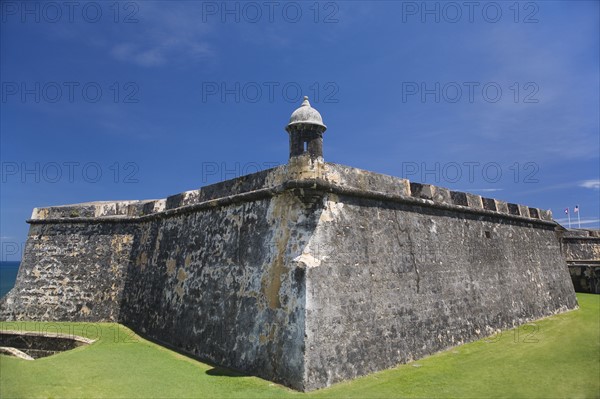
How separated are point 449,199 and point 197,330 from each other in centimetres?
645

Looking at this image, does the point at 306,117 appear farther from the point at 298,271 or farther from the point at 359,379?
the point at 359,379

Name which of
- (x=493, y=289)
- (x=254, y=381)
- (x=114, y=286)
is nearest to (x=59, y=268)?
(x=114, y=286)

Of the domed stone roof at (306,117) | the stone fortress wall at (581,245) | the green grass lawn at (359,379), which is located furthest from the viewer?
the stone fortress wall at (581,245)

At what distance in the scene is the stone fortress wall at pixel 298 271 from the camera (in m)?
6.34

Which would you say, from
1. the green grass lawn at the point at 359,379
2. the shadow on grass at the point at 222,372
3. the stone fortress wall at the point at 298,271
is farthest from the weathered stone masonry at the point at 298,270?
the green grass lawn at the point at 359,379

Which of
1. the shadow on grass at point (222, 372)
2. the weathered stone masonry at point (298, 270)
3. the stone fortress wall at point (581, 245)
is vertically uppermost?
the stone fortress wall at point (581, 245)

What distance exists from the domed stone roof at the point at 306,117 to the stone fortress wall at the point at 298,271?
2.16 feet

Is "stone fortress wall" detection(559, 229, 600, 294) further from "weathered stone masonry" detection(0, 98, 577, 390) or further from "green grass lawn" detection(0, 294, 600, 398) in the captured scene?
"green grass lawn" detection(0, 294, 600, 398)

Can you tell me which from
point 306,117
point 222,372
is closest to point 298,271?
point 222,372

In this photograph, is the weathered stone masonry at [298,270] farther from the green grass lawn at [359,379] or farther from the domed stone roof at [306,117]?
the green grass lawn at [359,379]

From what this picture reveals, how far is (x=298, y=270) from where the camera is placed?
6.22 m

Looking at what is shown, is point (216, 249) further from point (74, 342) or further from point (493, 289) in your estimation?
point (493, 289)

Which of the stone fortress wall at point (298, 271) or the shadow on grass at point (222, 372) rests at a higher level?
the stone fortress wall at point (298, 271)

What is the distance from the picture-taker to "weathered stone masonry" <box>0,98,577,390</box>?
20.8ft
